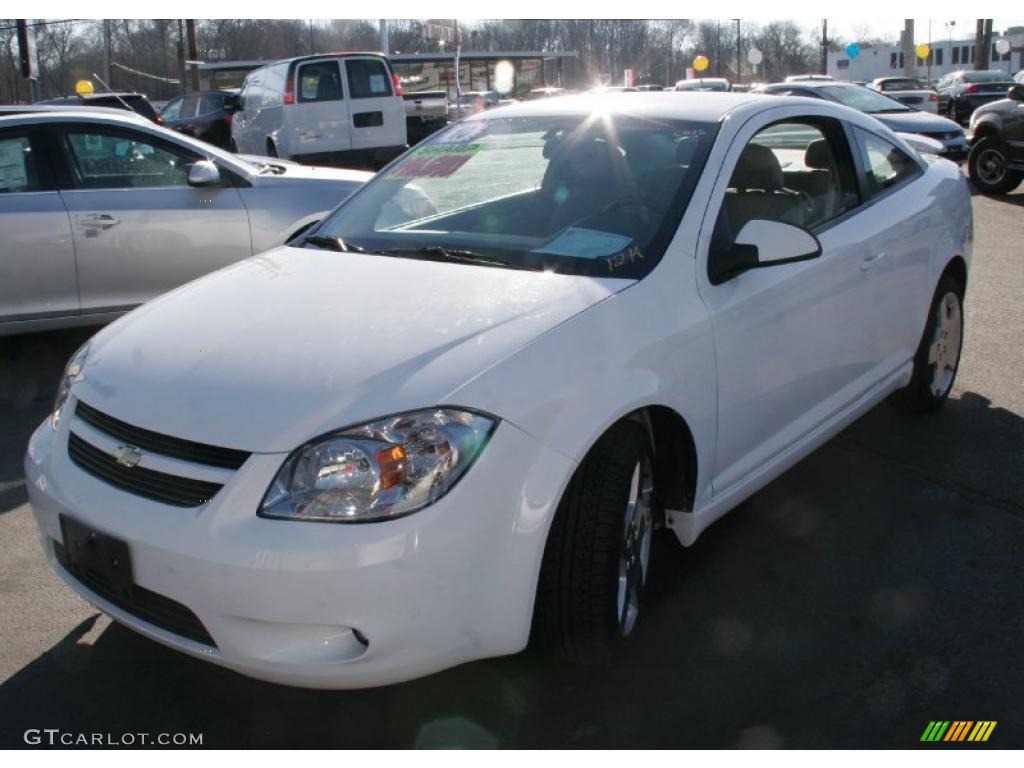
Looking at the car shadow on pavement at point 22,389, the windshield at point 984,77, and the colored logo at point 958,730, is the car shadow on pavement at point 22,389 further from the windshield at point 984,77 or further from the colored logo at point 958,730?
the windshield at point 984,77

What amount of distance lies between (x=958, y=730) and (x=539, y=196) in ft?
6.98

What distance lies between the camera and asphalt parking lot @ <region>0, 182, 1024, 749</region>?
8.96 ft

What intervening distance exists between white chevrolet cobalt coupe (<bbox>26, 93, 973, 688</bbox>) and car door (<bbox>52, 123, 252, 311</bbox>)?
9.23ft

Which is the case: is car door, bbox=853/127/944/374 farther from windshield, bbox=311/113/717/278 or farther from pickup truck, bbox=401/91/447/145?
pickup truck, bbox=401/91/447/145

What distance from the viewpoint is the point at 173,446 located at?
2.54 meters

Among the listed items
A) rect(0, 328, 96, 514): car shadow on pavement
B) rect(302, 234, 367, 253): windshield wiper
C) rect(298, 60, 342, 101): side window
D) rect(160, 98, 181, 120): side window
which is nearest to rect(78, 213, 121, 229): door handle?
rect(0, 328, 96, 514): car shadow on pavement

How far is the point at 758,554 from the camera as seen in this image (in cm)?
373

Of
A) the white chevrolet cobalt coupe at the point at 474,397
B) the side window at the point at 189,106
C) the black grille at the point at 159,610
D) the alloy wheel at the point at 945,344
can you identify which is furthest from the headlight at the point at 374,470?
the side window at the point at 189,106

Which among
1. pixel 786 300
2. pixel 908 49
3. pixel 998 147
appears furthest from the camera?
pixel 908 49

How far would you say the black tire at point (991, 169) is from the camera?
13.2 metres

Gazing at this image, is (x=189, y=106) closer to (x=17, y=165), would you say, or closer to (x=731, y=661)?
(x=17, y=165)

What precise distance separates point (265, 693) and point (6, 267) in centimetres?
419

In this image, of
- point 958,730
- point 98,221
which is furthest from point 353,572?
point 98,221

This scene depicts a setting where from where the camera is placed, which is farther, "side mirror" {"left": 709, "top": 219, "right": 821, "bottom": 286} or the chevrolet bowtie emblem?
"side mirror" {"left": 709, "top": 219, "right": 821, "bottom": 286}
